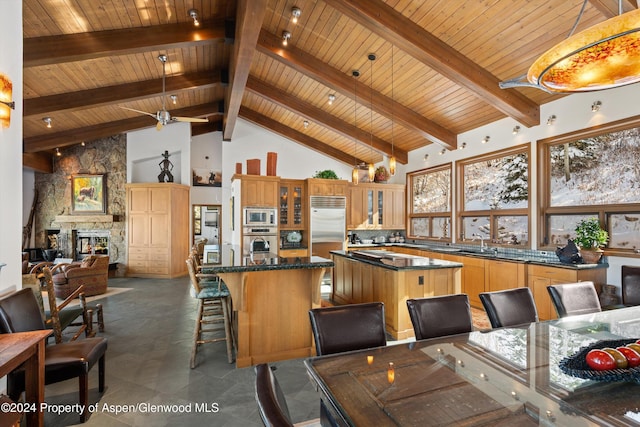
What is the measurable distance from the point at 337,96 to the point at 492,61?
276 cm

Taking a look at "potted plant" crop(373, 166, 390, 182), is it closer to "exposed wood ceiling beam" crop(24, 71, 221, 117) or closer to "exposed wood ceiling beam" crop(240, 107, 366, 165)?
"exposed wood ceiling beam" crop(240, 107, 366, 165)

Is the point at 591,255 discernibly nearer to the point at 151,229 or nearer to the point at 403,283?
the point at 403,283

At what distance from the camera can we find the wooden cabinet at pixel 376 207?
291 inches

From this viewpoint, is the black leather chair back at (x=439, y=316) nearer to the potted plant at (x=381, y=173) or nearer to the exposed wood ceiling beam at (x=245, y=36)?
the exposed wood ceiling beam at (x=245, y=36)

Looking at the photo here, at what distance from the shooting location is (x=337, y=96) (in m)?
5.92

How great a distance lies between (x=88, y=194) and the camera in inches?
310

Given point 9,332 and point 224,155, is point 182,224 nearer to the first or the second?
point 224,155

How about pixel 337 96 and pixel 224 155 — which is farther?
pixel 224 155

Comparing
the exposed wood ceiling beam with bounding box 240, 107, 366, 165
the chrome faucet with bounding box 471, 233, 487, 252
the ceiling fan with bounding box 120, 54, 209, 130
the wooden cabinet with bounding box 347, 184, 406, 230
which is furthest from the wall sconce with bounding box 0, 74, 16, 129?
the chrome faucet with bounding box 471, 233, 487, 252

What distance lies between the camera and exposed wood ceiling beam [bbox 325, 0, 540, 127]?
3.41 m

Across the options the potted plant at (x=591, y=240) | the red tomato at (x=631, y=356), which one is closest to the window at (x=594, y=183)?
the potted plant at (x=591, y=240)

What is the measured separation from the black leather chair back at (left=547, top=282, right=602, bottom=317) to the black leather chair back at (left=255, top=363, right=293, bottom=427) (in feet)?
7.64

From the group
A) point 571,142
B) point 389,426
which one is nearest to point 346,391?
point 389,426

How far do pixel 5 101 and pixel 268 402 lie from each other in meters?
2.92
